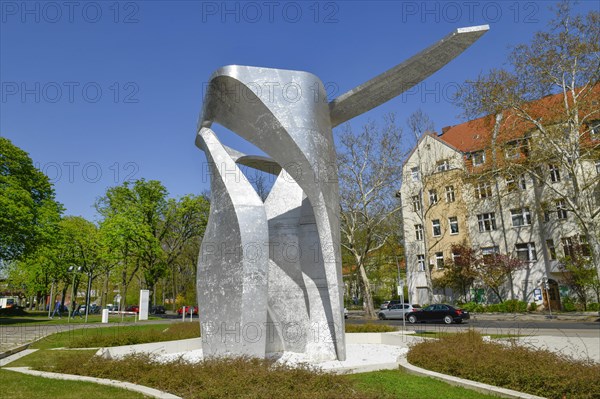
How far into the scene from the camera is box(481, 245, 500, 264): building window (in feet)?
111

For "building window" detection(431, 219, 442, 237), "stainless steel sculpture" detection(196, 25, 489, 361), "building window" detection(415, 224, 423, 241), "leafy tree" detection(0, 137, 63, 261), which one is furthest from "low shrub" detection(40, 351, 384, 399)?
"building window" detection(415, 224, 423, 241)

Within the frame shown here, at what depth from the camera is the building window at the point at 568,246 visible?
31250mm

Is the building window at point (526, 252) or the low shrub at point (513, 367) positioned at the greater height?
the building window at point (526, 252)

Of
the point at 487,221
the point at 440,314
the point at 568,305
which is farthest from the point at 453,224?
the point at 440,314

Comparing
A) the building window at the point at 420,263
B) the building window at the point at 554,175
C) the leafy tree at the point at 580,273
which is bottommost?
the leafy tree at the point at 580,273

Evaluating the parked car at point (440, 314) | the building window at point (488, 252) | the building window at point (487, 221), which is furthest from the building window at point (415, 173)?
the parked car at point (440, 314)

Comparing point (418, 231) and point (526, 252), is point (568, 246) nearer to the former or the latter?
point (526, 252)

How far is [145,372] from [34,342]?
1002cm

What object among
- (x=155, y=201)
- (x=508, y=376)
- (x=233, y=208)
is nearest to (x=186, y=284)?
(x=155, y=201)

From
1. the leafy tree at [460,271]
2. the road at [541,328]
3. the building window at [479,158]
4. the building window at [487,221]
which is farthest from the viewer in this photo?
the building window at [487,221]

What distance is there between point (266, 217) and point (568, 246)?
2898 cm

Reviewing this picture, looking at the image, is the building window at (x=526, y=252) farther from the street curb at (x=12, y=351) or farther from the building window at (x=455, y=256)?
the street curb at (x=12, y=351)

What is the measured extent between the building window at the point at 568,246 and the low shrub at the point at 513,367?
2570 centimetres

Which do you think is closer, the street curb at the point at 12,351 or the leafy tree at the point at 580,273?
the street curb at the point at 12,351
